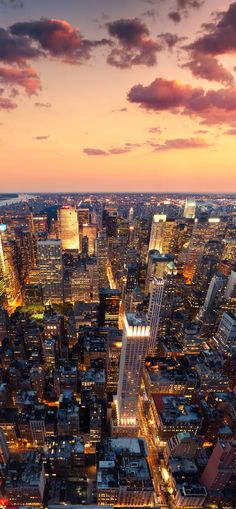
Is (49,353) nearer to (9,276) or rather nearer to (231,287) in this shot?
(9,276)

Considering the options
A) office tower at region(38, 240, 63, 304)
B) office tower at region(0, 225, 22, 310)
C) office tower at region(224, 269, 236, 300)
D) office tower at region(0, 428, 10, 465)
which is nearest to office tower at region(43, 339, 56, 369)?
office tower at region(0, 428, 10, 465)

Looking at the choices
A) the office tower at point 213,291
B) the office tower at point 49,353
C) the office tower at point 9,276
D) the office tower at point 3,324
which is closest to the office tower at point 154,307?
the office tower at point 213,291

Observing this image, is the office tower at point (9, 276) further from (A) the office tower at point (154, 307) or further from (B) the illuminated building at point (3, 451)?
(B) the illuminated building at point (3, 451)

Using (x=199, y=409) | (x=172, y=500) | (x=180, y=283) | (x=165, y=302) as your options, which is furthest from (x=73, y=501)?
(x=180, y=283)

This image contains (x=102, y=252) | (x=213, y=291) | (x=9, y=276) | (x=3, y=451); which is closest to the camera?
(x=3, y=451)

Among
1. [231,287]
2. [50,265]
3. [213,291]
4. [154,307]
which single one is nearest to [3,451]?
[154,307]

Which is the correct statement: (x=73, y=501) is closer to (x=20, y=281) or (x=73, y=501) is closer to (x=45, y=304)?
(x=45, y=304)
